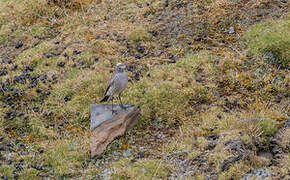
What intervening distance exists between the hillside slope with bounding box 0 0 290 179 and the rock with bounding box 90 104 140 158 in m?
0.26

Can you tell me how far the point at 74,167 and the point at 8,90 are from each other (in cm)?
450

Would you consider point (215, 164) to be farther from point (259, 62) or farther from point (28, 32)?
point (28, 32)

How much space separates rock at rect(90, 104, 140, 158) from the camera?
1060cm

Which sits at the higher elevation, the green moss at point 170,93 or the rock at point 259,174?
the green moss at point 170,93

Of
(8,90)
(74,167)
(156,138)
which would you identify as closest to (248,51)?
(156,138)

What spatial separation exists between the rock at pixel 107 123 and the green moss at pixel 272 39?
188 inches

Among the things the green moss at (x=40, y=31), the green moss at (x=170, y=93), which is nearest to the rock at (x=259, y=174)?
the green moss at (x=170, y=93)

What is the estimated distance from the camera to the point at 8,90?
13227 millimetres

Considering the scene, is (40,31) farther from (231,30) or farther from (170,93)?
(231,30)

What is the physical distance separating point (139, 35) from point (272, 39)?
468 cm

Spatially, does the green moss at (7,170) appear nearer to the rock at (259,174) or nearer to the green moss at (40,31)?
the rock at (259,174)

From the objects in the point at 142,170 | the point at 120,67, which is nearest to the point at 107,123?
the point at 120,67

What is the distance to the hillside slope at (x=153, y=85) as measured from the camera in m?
9.73

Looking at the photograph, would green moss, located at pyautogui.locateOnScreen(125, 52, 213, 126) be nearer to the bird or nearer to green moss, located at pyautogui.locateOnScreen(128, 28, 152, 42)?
the bird
